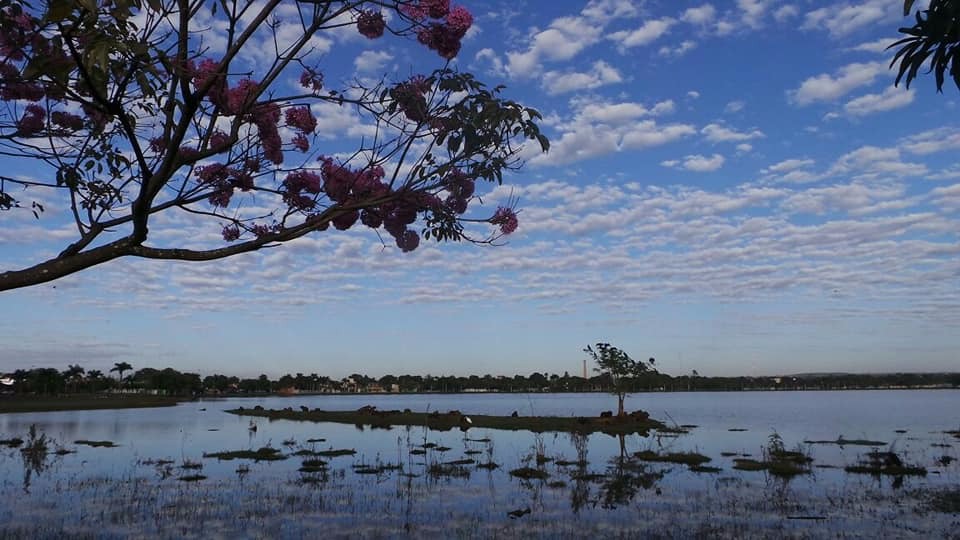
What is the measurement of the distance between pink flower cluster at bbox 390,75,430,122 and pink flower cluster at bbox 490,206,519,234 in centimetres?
125

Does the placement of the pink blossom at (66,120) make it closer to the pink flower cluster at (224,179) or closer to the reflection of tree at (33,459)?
the pink flower cluster at (224,179)

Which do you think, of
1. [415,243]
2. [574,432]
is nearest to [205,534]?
[415,243]

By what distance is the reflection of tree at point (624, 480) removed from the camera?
Result: 20609 millimetres

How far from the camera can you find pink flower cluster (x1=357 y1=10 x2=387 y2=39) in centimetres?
627

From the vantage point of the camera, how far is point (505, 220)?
697cm

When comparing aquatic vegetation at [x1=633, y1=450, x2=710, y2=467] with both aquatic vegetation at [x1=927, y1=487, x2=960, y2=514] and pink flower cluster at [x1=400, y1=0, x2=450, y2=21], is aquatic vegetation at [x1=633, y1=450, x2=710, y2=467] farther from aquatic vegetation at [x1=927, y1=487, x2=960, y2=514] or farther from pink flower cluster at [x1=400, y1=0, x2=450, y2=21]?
pink flower cluster at [x1=400, y1=0, x2=450, y2=21]

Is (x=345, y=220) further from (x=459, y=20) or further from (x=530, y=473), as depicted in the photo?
(x=530, y=473)

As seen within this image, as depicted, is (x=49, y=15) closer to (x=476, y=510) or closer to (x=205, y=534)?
(x=205, y=534)

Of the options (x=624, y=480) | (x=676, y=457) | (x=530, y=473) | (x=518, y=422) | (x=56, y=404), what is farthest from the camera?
(x=56, y=404)

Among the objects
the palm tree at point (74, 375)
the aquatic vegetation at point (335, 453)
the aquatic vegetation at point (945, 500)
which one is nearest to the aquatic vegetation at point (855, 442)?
the aquatic vegetation at point (945, 500)

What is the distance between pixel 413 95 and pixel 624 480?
20.4 m

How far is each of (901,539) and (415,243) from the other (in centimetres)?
1421

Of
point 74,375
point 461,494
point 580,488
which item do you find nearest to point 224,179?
point 461,494

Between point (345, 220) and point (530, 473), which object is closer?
point (345, 220)
